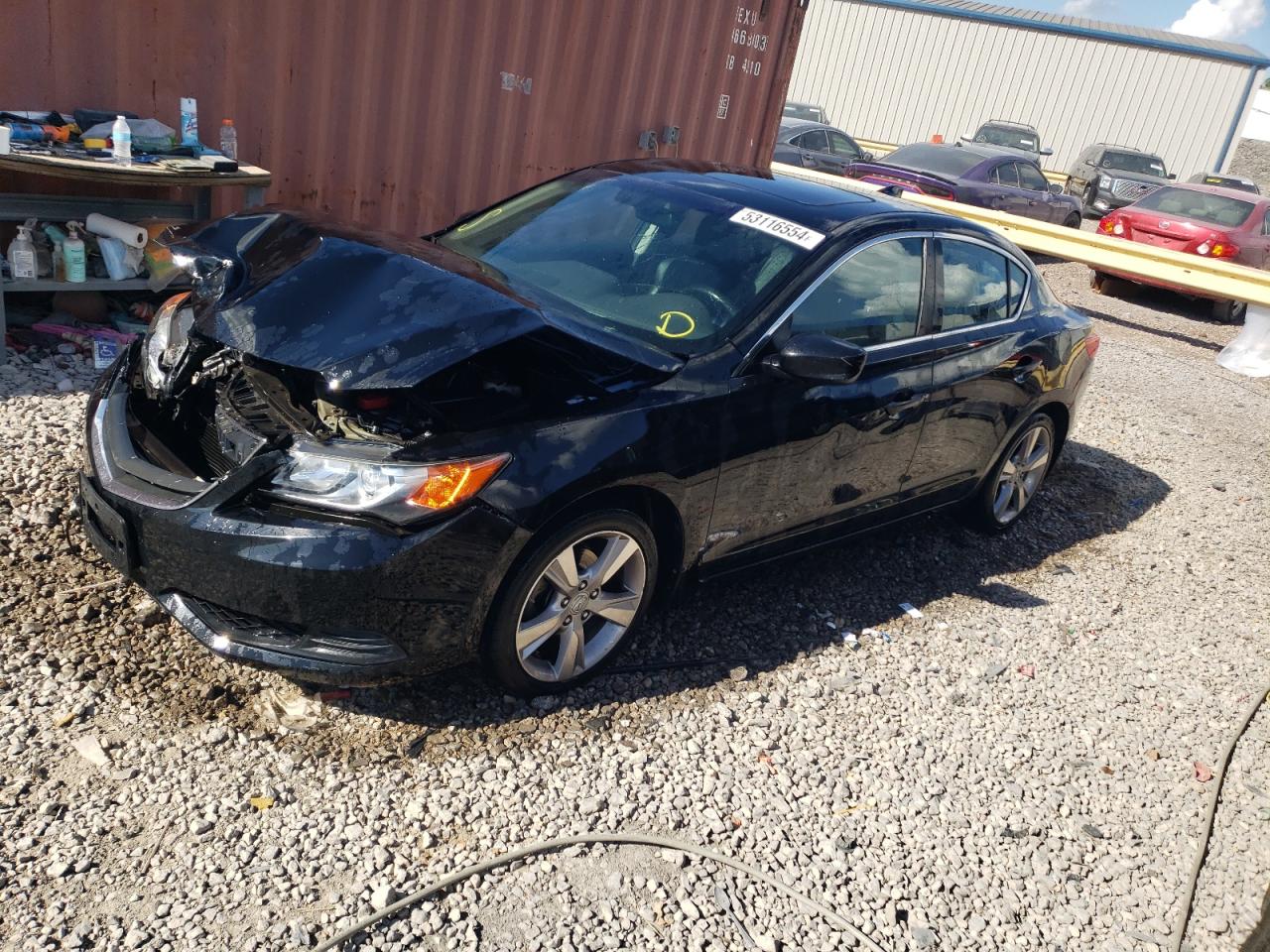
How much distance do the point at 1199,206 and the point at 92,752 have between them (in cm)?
1628

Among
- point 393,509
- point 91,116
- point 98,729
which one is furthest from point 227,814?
point 91,116

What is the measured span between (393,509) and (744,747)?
150cm

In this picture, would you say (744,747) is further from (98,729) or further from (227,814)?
(98,729)

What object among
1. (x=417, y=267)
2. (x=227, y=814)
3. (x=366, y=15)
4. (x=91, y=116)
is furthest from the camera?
(x=366, y=15)

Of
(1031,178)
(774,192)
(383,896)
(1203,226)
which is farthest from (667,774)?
(1031,178)

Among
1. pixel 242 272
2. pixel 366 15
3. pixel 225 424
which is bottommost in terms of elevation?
pixel 225 424

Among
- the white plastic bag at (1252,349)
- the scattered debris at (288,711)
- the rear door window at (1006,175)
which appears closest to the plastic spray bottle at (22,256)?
the scattered debris at (288,711)

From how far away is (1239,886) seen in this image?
11.6 feet

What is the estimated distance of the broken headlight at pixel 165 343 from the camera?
3691 millimetres

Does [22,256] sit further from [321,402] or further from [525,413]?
[525,413]

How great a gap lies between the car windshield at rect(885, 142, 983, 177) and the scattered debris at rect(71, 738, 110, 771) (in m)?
14.3

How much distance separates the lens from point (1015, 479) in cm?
578

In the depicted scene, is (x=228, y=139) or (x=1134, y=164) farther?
(x=1134, y=164)

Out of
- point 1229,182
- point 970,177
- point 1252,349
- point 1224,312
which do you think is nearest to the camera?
point 1252,349
